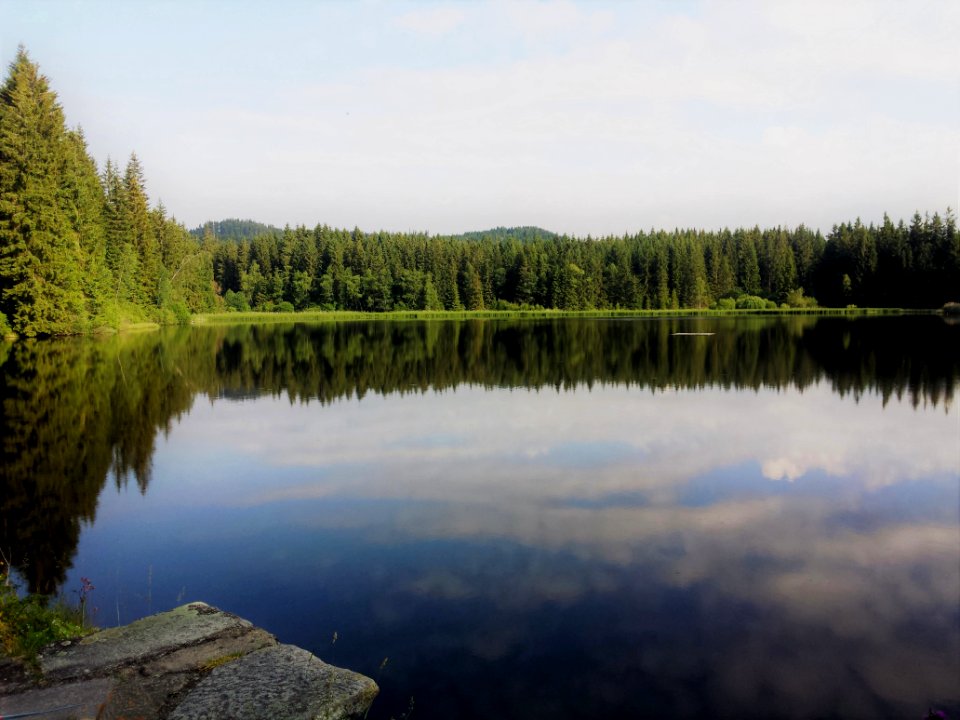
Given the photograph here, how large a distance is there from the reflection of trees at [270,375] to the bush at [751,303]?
7427 centimetres

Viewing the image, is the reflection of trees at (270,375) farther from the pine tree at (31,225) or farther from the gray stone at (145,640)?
the pine tree at (31,225)

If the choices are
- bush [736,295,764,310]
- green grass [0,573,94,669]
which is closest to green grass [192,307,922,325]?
bush [736,295,764,310]

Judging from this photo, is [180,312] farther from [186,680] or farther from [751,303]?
[751,303]

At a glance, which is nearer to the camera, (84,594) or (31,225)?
(84,594)

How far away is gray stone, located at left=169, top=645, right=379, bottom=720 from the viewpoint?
4.94m

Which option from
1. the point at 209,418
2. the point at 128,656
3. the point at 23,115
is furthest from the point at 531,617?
the point at 23,115

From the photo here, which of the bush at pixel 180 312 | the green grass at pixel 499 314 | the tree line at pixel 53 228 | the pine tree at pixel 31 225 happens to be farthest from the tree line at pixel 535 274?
the pine tree at pixel 31 225

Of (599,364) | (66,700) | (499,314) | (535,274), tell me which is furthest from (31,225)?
(535,274)

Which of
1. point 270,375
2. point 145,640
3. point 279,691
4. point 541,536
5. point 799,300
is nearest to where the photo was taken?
point 279,691

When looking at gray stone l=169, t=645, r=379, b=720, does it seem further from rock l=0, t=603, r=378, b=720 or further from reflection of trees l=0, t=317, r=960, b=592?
reflection of trees l=0, t=317, r=960, b=592

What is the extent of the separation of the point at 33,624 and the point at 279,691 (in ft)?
9.32

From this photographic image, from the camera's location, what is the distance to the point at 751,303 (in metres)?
122

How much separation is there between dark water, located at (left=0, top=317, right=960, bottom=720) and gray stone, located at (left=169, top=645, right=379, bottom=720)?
0.36 metres

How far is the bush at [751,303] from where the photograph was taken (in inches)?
4756
